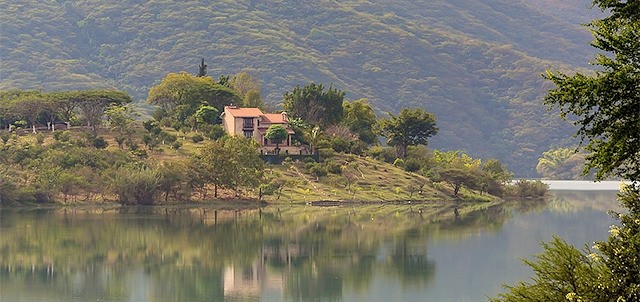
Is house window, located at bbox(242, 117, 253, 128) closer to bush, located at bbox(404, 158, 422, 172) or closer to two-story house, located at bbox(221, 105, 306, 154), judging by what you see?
two-story house, located at bbox(221, 105, 306, 154)

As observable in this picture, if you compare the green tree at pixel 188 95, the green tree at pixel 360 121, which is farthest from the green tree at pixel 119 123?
the green tree at pixel 360 121

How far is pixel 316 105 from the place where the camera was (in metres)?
161

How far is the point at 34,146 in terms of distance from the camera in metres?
130

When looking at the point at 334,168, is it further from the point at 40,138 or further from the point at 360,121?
the point at 40,138

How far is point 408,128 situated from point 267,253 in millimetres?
75304

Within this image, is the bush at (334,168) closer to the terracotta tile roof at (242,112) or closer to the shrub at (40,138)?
the terracotta tile roof at (242,112)

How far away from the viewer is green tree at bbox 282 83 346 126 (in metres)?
160

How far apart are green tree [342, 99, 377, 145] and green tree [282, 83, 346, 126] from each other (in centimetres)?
281

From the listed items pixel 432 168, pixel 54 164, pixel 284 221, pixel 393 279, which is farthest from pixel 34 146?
pixel 393 279

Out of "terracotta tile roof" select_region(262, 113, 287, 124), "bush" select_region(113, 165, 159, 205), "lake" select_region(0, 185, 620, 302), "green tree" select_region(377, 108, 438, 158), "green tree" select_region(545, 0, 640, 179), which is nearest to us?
"green tree" select_region(545, 0, 640, 179)

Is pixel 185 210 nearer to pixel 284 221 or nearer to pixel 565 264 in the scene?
pixel 284 221

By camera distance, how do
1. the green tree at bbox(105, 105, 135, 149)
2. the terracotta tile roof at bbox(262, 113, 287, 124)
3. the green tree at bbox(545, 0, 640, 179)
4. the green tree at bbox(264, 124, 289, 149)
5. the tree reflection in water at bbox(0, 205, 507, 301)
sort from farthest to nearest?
the terracotta tile roof at bbox(262, 113, 287, 124) → the green tree at bbox(105, 105, 135, 149) → the green tree at bbox(264, 124, 289, 149) → the tree reflection in water at bbox(0, 205, 507, 301) → the green tree at bbox(545, 0, 640, 179)

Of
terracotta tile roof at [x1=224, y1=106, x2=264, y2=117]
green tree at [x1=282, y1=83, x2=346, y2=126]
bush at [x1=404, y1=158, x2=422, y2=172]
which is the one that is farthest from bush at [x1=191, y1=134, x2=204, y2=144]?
bush at [x1=404, y1=158, x2=422, y2=172]

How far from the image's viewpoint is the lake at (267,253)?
212 ft
